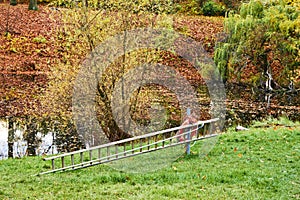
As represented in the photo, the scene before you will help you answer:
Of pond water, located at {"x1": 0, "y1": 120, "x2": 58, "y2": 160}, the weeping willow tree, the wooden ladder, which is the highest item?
the weeping willow tree

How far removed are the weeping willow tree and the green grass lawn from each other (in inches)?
448

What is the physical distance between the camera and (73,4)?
10.1 metres

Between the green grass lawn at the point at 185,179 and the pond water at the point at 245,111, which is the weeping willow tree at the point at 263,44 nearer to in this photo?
the pond water at the point at 245,111

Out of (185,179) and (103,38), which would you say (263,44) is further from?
(185,179)

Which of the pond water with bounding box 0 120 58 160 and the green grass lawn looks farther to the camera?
the pond water with bounding box 0 120 58 160

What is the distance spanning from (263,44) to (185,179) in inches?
583

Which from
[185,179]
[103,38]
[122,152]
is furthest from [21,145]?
[185,179]

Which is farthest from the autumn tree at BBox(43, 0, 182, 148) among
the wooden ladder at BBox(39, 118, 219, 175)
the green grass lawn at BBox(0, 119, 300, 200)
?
the green grass lawn at BBox(0, 119, 300, 200)

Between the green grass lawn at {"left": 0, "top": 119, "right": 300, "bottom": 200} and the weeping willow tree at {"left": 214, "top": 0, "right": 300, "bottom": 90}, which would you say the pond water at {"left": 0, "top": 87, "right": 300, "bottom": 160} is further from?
the green grass lawn at {"left": 0, "top": 119, "right": 300, "bottom": 200}

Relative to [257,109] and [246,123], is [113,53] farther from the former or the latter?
[257,109]

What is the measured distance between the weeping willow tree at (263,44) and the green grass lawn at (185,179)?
1138cm

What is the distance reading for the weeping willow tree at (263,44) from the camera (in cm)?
1966

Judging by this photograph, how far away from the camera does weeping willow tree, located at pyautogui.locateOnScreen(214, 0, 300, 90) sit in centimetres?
1966

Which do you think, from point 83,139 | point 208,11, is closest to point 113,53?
point 83,139
